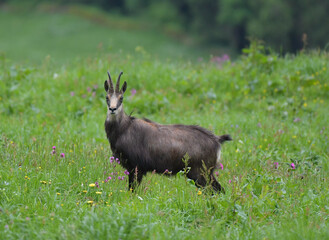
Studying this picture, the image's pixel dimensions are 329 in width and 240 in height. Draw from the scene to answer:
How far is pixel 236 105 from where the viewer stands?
10484 millimetres

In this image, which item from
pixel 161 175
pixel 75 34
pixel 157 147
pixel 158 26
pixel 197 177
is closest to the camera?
pixel 197 177

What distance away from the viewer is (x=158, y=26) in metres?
47.4

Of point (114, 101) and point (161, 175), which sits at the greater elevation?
point (114, 101)

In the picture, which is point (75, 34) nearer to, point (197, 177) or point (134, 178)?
point (134, 178)

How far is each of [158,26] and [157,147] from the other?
1671 inches

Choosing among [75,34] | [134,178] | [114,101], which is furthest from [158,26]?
[134,178]

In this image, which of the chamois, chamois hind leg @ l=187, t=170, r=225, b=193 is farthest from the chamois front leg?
chamois hind leg @ l=187, t=170, r=225, b=193

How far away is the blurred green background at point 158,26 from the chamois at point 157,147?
79.5 ft

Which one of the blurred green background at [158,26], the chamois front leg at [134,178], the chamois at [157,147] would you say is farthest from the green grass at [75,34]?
the chamois front leg at [134,178]

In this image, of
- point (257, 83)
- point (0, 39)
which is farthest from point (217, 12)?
point (257, 83)

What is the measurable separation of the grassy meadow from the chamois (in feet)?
0.73

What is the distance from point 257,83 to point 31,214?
24.7 feet

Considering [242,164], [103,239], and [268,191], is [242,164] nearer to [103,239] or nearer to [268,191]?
[268,191]

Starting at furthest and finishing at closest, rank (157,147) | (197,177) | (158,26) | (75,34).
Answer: (158,26) < (75,34) < (157,147) < (197,177)
